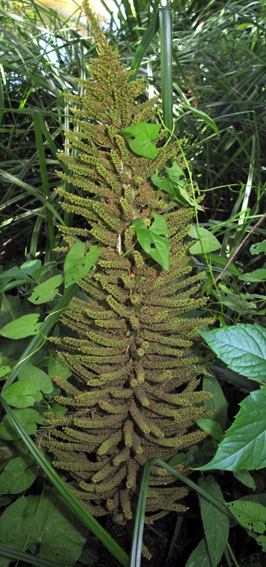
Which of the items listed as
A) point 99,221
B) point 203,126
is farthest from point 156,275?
point 203,126

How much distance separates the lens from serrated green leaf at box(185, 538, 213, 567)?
0.45 meters

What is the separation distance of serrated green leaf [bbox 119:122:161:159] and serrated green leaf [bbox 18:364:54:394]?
0.30 metres

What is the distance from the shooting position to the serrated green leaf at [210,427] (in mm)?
460

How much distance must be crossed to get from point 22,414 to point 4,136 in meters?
0.88

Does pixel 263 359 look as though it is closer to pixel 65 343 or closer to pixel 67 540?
pixel 65 343

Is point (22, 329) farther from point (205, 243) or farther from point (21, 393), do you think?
point (205, 243)

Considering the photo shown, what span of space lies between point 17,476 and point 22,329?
0.21 meters

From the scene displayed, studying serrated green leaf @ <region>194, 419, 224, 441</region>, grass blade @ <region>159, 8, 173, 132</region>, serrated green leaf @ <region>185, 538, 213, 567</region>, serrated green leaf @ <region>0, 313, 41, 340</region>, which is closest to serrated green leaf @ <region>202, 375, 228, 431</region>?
serrated green leaf @ <region>194, 419, 224, 441</region>

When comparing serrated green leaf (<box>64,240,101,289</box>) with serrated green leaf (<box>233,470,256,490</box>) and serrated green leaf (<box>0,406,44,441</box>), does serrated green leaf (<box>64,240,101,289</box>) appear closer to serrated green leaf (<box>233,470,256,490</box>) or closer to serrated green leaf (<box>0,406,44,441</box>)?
serrated green leaf (<box>0,406,44,441</box>)

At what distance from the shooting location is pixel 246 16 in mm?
1135

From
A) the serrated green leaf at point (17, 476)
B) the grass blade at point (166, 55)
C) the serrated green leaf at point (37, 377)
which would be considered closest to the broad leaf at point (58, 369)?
the serrated green leaf at point (37, 377)

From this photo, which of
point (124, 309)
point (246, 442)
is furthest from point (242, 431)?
point (124, 309)

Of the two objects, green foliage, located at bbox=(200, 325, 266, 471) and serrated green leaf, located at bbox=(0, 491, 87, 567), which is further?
serrated green leaf, located at bbox=(0, 491, 87, 567)

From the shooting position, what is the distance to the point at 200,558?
0.45 meters
